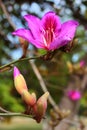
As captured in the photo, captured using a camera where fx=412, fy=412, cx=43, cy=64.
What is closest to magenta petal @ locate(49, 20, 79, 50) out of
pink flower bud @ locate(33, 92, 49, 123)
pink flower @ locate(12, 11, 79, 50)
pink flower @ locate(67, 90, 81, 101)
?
pink flower @ locate(12, 11, 79, 50)

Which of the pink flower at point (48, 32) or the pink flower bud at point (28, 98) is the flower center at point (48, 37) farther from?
the pink flower bud at point (28, 98)

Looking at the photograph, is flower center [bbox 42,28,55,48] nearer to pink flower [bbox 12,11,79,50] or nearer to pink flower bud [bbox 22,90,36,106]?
pink flower [bbox 12,11,79,50]

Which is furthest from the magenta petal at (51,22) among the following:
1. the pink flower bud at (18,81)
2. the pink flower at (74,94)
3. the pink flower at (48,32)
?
the pink flower at (74,94)

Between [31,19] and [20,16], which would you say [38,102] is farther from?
[20,16]

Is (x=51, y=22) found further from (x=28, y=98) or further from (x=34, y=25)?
(x=28, y=98)

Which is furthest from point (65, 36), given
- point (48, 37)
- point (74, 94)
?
point (74, 94)

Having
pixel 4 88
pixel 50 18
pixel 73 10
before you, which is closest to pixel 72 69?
pixel 73 10

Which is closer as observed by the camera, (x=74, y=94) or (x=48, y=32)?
(x=48, y=32)
